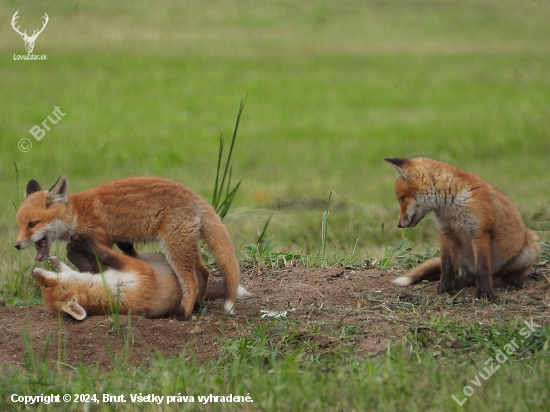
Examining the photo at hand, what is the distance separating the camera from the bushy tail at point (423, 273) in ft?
22.1

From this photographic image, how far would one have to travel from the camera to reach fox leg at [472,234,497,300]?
6250 mm

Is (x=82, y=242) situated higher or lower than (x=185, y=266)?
higher

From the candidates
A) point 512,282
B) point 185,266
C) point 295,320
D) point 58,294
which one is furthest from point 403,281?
point 58,294

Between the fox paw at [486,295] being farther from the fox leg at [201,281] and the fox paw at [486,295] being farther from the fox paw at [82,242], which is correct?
the fox paw at [82,242]

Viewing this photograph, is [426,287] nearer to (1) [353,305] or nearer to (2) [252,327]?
(1) [353,305]

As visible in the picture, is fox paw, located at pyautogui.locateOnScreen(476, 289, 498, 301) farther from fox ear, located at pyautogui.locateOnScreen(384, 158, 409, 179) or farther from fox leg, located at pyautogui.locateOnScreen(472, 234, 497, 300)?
fox ear, located at pyautogui.locateOnScreen(384, 158, 409, 179)

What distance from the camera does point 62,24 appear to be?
2386 centimetres

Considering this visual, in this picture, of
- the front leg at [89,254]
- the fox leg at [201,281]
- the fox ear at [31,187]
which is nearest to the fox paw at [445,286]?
the fox leg at [201,281]

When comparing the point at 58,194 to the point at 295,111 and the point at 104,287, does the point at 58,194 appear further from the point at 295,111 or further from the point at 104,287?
the point at 295,111

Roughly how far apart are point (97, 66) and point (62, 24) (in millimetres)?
2240

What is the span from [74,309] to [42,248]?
0.97 metres

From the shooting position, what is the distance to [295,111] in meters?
20.5

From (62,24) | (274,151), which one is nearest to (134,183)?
(274,151)

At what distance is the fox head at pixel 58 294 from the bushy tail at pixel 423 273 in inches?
Result: 110
